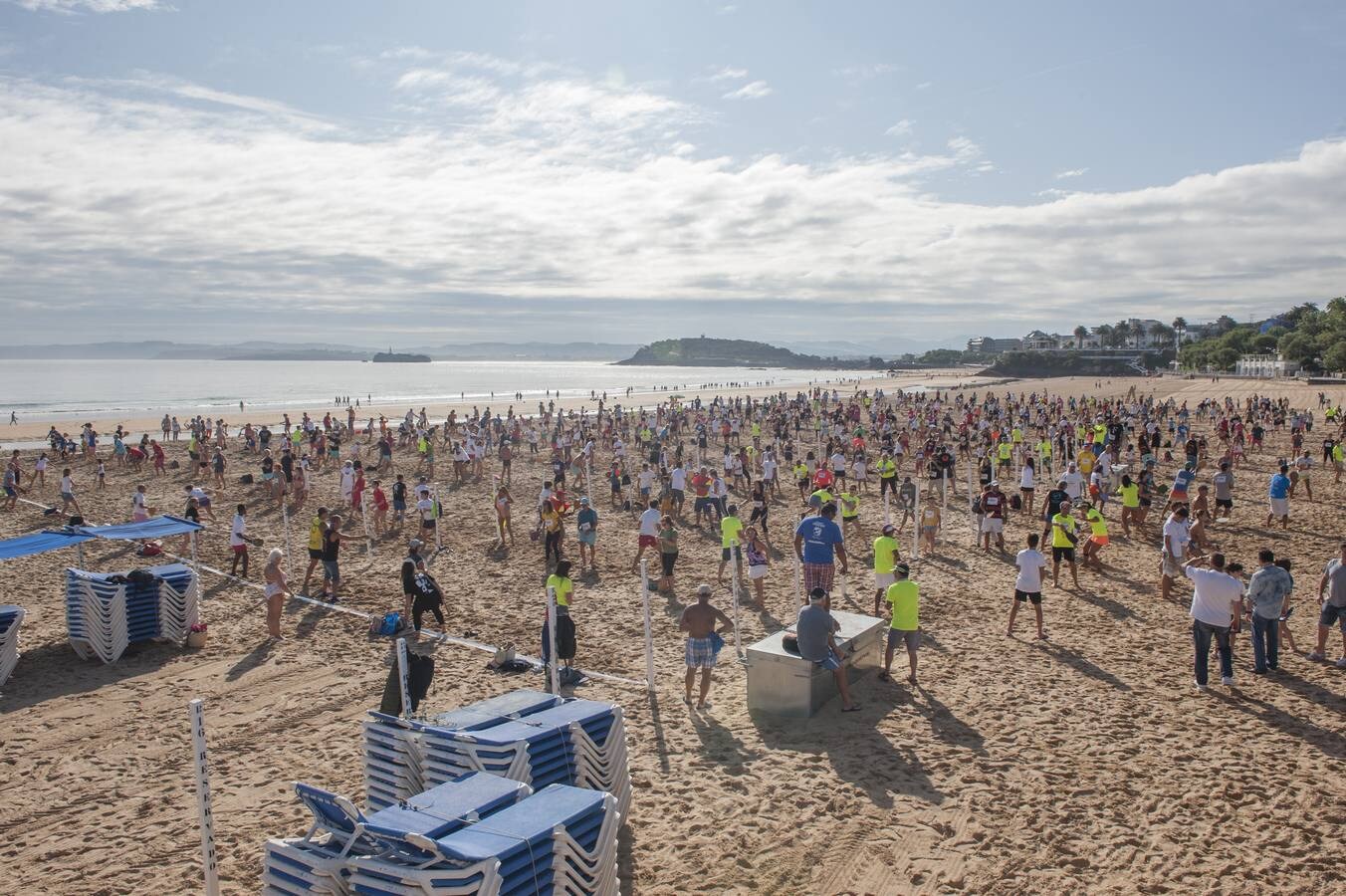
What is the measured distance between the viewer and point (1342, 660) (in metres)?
8.62

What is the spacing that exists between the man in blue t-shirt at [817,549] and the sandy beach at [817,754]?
0.96 meters

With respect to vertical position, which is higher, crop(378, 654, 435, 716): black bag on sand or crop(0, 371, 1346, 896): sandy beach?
crop(378, 654, 435, 716): black bag on sand

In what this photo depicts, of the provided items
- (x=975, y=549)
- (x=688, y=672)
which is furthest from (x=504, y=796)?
(x=975, y=549)

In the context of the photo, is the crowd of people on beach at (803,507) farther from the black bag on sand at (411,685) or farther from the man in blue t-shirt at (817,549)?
the black bag on sand at (411,685)

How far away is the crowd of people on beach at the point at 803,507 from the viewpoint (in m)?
8.64

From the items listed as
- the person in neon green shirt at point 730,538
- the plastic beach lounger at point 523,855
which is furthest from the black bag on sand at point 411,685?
the person in neon green shirt at point 730,538

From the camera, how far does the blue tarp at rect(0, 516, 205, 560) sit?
10.1m

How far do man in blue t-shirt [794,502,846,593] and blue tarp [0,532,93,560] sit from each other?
8.87 meters

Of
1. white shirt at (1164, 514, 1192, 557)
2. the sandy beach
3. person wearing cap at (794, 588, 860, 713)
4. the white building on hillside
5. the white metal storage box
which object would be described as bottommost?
the sandy beach

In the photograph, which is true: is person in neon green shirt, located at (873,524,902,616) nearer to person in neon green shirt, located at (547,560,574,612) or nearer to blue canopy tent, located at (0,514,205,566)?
person in neon green shirt, located at (547,560,574,612)

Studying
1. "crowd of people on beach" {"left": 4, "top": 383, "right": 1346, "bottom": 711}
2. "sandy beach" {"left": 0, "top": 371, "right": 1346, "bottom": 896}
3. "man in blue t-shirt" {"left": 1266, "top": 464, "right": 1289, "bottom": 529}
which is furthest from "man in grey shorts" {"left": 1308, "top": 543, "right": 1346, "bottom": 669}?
"man in blue t-shirt" {"left": 1266, "top": 464, "right": 1289, "bottom": 529}

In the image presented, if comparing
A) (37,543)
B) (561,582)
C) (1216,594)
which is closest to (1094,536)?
(1216,594)

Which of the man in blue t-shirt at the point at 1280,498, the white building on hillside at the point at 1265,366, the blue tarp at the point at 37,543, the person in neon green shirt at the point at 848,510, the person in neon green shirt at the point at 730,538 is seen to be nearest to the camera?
the blue tarp at the point at 37,543

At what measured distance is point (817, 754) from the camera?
7.07 meters
